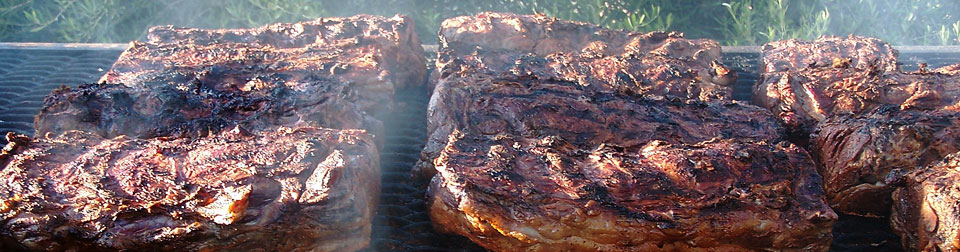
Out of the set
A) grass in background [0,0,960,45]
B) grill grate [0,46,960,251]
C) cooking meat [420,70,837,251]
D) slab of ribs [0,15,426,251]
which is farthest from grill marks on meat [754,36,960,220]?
grass in background [0,0,960,45]

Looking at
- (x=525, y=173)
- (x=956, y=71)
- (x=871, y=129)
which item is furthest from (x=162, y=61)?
(x=956, y=71)

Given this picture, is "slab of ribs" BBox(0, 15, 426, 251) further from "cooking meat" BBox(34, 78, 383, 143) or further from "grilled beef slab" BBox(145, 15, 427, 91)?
"grilled beef slab" BBox(145, 15, 427, 91)

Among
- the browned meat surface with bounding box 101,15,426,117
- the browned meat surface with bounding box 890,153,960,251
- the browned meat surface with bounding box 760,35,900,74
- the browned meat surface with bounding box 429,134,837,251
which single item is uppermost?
the browned meat surface with bounding box 101,15,426,117

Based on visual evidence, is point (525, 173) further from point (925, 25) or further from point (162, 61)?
point (925, 25)

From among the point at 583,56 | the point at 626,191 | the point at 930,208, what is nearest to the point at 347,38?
the point at 583,56

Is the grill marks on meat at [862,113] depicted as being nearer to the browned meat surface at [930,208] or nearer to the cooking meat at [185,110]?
the browned meat surface at [930,208]

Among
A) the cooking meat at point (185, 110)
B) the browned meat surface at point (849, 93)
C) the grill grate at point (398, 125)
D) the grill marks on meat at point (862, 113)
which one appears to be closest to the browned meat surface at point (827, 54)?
the grill marks on meat at point (862, 113)

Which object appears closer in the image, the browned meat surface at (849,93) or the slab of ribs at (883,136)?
the slab of ribs at (883,136)
